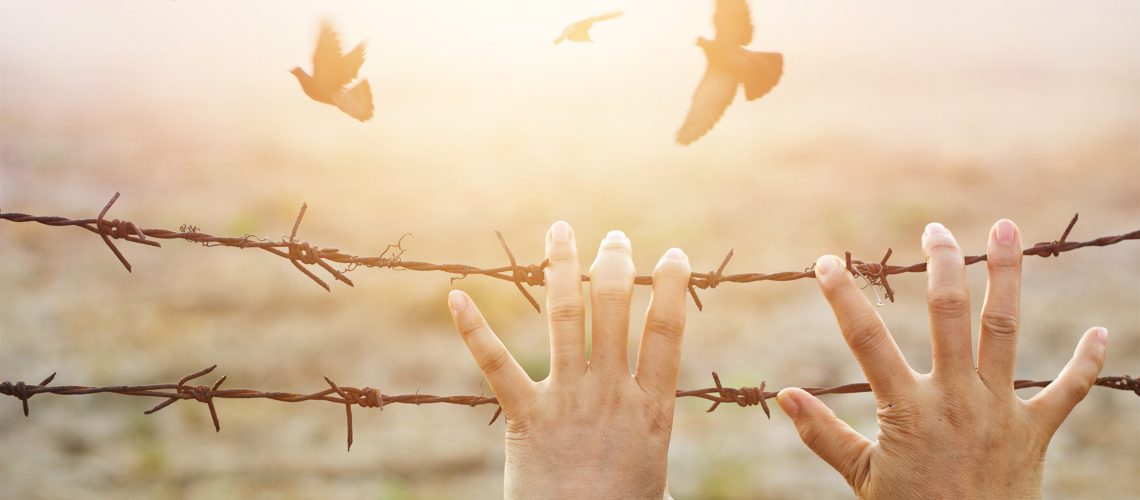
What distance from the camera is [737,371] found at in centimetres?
845

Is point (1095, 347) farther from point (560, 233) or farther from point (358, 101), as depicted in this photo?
point (358, 101)

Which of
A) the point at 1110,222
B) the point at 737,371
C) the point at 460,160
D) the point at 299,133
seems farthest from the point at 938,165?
the point at 299,133

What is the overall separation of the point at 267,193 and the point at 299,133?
1845 mm

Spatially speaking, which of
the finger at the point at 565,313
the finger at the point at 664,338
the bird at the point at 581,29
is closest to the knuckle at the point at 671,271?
the finger at the point at 664,338

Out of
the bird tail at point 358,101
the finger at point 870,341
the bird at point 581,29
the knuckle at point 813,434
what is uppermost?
the bird at point 581,29

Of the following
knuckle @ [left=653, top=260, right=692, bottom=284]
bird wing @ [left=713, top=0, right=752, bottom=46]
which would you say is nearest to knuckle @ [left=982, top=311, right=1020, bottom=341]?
knuckle @ [left=653, top=260, right=692, bottom=284]

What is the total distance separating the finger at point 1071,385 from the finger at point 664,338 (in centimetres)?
78

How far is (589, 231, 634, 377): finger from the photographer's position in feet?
5.59

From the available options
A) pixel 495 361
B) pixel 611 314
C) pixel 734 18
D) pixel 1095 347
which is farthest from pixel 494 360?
pixel 1095 347

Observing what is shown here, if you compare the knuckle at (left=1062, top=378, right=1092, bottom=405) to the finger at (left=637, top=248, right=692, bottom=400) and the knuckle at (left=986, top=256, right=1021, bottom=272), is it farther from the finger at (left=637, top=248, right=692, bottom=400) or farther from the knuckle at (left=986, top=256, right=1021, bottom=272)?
the finger at (left=637, top=248, right=692, bottom=400)

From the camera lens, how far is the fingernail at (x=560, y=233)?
178 centimetres

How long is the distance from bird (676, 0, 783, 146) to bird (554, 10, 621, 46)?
0.30 meters

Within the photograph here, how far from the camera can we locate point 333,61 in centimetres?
214

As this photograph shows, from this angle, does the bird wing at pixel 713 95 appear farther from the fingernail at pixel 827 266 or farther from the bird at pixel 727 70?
the fingernail at pixel 827 266
